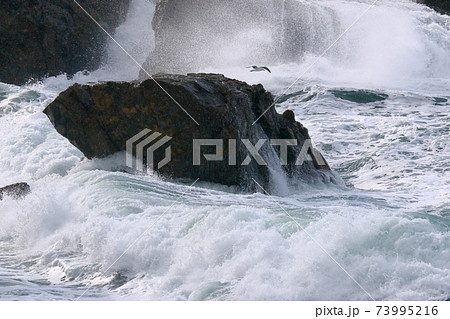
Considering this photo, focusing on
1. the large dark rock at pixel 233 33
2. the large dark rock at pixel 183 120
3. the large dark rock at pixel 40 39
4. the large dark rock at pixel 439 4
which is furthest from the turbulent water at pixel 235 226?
the large dark rock at pixel 439 4

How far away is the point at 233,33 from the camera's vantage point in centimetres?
2223

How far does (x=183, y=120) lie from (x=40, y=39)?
14.4m

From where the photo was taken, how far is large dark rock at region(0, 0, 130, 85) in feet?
74.8

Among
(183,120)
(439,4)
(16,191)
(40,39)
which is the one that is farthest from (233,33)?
(16,191)

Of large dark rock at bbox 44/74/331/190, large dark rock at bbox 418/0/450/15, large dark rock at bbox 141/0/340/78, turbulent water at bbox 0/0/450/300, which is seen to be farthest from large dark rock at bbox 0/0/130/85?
large dark rock at bbox 44/74/331/190

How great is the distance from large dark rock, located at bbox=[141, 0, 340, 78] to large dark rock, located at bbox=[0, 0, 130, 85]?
2.18 metres

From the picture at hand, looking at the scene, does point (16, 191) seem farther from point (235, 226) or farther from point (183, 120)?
point (235, 226)

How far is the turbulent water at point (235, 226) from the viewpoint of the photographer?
20.3 feet

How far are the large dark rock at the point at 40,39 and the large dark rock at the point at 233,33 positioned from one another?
7.14 feet

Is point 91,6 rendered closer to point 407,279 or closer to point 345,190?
point 345,190

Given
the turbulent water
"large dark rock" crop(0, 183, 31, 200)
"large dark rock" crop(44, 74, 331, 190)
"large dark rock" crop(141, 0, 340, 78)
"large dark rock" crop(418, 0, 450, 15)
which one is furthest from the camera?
"large dark rock" crop(418, 0, 450, 15)

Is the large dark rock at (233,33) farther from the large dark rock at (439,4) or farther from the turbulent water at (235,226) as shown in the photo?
the turbulent water at (235,226)

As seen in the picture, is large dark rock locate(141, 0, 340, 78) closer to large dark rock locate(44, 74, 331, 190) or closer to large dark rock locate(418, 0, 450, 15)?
large dark rock locate(418, 0, 450, 15)

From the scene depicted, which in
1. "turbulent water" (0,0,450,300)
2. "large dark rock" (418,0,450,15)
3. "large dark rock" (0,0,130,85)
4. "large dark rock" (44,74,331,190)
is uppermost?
"large dark rock" (418,0,450,15)
